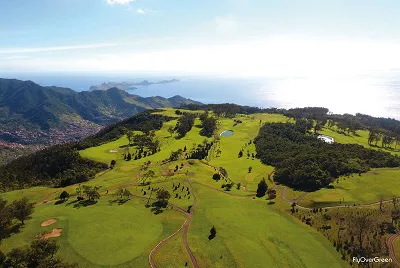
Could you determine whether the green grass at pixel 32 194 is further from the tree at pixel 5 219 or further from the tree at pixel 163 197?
the tree at pixel 163 197

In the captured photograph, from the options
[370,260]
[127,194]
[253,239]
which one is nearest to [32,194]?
[127,194]

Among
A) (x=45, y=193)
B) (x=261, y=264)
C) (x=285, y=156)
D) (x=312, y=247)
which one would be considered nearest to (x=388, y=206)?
(x=312, y=247)

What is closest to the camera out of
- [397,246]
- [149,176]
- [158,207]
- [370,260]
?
[370,260]

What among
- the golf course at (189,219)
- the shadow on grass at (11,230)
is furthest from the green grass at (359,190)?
the shadow on grass at (11,230)

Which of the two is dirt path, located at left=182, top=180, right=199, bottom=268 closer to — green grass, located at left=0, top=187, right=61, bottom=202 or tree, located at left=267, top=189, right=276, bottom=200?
tree, located at left=267, top=189, right=276, bottom=200

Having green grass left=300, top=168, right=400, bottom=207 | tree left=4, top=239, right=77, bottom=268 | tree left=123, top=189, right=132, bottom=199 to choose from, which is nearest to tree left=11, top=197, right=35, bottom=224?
tree left=4, top=239, right=77, bottom=268

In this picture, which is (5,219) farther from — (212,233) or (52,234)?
(212,233)
